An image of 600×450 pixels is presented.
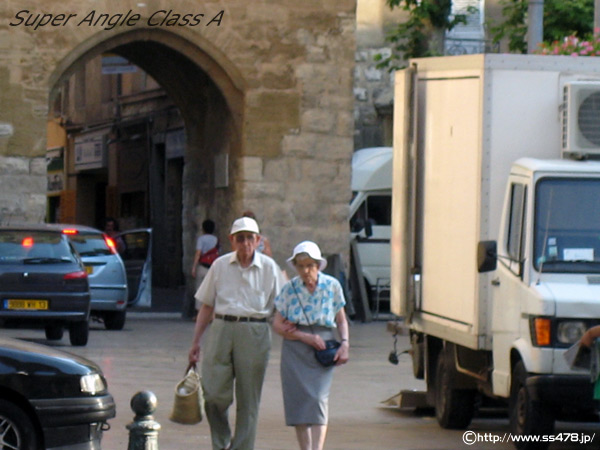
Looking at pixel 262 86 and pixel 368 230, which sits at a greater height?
pixel 262 86

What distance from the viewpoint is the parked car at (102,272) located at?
20408 mm

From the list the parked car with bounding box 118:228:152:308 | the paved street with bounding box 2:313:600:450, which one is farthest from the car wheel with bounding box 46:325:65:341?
the parked car with bounding box 118:228:152:308

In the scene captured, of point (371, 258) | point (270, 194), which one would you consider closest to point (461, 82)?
point (270, 194)

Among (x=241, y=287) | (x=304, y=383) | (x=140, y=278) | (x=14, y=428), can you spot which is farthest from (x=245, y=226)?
(x=140, y=278)

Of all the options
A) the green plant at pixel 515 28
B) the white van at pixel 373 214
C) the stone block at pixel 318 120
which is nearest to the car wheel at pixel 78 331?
the stone block at pixel 318 120

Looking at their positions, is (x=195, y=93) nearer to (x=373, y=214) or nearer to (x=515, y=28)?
(x=373, y=214)

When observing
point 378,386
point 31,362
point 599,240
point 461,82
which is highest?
point 461,82

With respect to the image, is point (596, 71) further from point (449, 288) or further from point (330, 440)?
point (330, 440)

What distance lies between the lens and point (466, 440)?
1080cm

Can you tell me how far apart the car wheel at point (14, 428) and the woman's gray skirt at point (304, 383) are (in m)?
1.61

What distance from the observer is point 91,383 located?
8102 mm

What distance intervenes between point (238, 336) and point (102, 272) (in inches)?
458

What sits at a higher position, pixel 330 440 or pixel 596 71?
pixel 596 71

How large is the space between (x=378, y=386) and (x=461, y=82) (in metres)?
4.57
